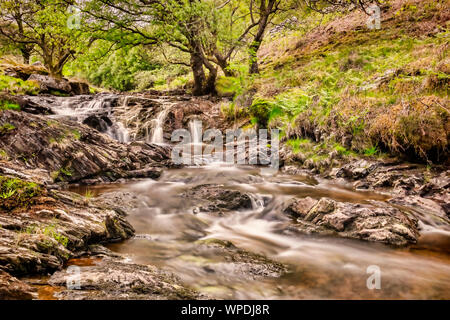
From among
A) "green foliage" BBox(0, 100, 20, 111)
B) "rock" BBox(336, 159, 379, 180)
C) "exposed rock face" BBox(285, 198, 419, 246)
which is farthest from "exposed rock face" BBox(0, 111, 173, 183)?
"rock" BBox(336, 159, 379, 180)

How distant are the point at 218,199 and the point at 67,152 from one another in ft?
12.6

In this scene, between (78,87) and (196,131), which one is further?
(78,87)

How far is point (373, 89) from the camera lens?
24.4 ft

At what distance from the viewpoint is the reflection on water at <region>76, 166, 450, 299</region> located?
2.79 metres

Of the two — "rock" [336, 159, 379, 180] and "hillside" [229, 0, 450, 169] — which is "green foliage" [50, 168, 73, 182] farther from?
"rock" [336, 159, 379, 180]

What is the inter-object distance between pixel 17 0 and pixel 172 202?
1814 centimetres

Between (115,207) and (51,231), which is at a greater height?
(51,231)

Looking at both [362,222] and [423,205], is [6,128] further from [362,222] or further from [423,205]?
[423,205]

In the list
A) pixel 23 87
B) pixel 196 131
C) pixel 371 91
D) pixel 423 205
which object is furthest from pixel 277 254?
pixel 23 87

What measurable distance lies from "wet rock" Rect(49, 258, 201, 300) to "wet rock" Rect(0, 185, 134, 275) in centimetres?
25

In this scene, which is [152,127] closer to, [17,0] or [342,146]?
[342,146]

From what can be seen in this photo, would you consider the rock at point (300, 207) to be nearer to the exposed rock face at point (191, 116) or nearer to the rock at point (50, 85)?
the exposed rock face at point (191, 116)

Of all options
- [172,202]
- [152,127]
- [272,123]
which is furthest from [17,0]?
[172,202]

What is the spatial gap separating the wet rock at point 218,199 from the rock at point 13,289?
341cm
